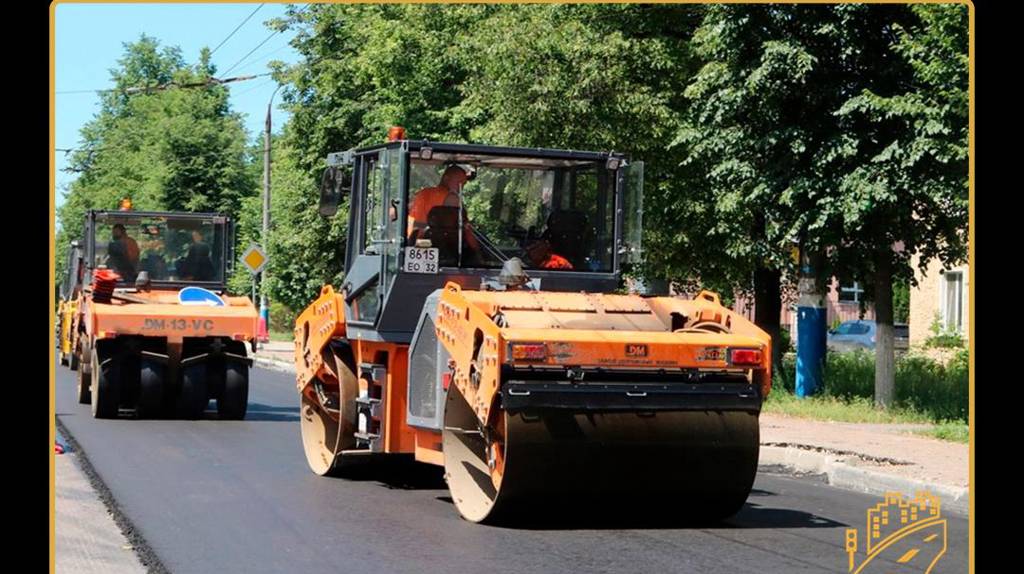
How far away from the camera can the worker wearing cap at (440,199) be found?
11.9m

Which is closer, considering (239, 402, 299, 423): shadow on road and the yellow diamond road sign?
(239, 402, 299, 423): shadow on road

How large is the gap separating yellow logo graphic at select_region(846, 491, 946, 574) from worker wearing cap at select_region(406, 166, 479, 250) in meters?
3.67

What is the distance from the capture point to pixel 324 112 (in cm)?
3881

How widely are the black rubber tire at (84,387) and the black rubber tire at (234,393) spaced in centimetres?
250

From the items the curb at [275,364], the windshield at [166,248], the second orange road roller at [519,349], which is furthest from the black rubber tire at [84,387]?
the curb at [275,364]

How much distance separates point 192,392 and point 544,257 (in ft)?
25.3

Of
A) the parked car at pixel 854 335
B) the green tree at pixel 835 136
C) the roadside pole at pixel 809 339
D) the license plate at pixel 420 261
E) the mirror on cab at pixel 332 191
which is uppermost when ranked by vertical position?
the green tree at pixel 835 136

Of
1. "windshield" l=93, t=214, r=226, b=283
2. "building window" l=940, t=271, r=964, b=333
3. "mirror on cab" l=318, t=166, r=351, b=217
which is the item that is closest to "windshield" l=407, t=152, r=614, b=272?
"mirror on cab" l=318, t=166, r=351, b=217

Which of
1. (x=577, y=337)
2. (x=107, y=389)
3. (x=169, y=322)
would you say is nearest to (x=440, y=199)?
(x=577, y=337)

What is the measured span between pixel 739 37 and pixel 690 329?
10.1 m

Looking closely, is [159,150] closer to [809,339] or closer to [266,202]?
[266,202]

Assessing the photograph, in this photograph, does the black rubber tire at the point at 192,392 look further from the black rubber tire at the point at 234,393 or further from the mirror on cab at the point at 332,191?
the mirror on cab at the point at 332,191

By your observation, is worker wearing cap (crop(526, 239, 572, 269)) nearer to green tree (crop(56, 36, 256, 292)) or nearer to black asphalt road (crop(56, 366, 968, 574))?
black asphalt road (crop(56, 366, 968, 574))

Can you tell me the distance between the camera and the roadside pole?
2272cm
